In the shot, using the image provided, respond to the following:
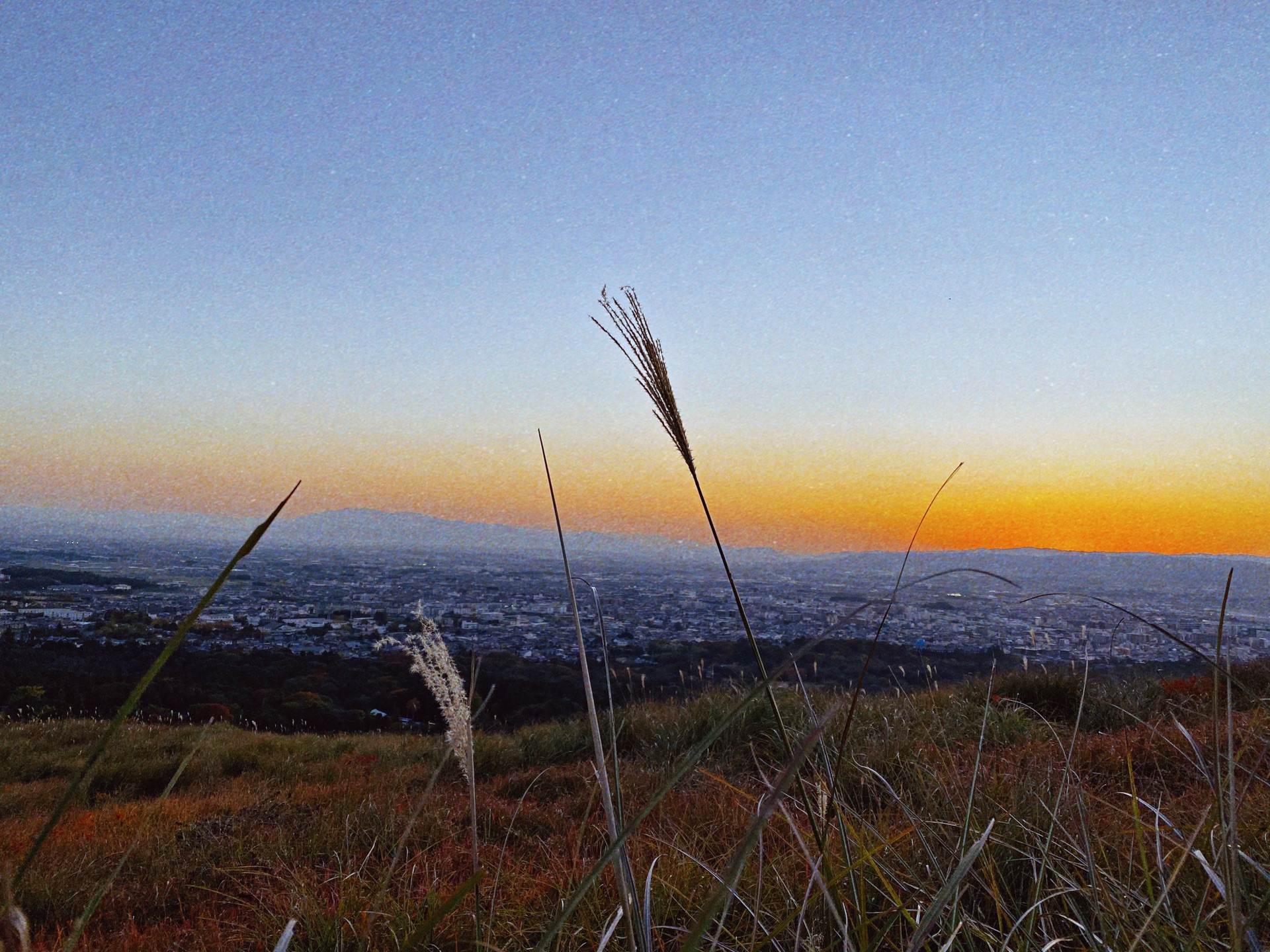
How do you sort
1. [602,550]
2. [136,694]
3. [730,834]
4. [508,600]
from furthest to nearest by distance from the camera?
1. [602,550]
2. [508,600]
3. [730,834]
4. [136,694]

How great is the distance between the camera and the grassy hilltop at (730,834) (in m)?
1.54

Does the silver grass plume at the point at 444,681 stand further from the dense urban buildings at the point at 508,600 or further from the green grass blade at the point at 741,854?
the dense urban buildings at the point at 508,600

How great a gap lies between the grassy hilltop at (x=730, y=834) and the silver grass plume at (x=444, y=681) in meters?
0.21

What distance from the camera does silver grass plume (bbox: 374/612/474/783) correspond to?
4.60ft

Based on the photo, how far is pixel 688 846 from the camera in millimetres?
3133

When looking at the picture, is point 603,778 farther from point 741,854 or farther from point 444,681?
point 444,681

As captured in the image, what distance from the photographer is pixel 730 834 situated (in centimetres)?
343

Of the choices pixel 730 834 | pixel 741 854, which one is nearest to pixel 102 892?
pixel 741 854

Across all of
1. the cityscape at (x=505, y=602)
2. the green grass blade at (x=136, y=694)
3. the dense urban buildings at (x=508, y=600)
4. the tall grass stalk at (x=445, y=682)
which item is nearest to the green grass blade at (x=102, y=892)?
the green grass blade at (x=136, y=694)

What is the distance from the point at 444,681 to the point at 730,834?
246 centimetres

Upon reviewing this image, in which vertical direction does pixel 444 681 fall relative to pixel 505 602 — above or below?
above

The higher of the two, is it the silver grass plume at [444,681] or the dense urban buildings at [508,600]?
the silver grass plume at [444,681]

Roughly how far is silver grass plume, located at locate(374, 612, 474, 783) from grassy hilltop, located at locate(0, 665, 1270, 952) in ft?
0.70

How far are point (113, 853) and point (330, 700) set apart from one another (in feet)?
35.6
